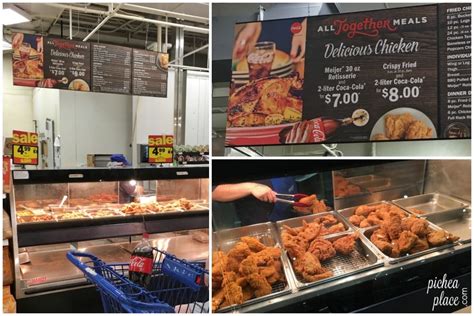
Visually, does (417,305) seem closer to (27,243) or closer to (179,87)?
(27,243)

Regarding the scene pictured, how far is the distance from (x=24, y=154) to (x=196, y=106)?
3754mm

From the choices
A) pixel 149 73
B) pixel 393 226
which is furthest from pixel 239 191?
pixel 149 73

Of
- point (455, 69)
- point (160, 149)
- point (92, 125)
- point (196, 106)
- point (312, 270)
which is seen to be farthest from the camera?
point (92, 125)

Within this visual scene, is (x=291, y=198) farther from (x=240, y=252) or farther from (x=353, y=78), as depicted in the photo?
(x=353, y=78)

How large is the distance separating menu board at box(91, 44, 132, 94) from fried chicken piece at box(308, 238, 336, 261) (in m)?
3.49

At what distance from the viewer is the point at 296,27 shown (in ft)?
6.93

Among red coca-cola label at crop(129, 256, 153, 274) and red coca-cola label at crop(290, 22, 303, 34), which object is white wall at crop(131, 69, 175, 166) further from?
red coca-cola label at crop(290, 22, 303, 34)

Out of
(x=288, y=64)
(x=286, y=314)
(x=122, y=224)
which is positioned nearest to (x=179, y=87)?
(x=122, y=224)

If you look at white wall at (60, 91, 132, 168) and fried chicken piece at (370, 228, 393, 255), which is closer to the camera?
fried chicken piece at (370, 228, 393, 255)

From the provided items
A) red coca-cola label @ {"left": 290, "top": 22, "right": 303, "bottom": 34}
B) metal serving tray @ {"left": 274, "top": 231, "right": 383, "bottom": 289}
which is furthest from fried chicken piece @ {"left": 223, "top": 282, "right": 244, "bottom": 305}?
red coca-cola label @ {"left": 290, "top": 22, "right": 303, "bottom": 34}

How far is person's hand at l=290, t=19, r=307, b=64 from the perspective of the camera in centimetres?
211

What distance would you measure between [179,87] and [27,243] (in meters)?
4.41

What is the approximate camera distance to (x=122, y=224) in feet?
11.3

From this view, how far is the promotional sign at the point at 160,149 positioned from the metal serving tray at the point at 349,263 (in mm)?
2944
